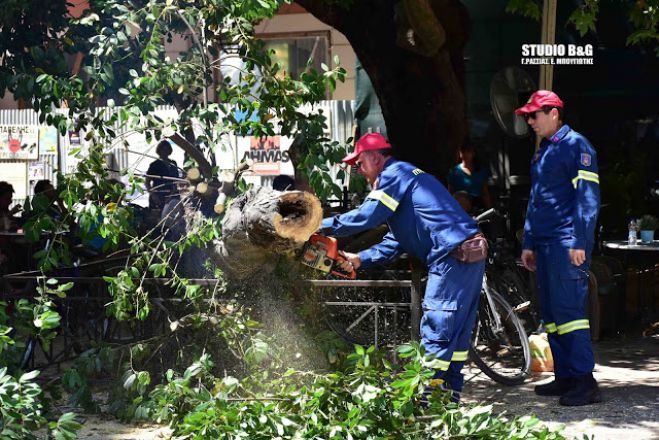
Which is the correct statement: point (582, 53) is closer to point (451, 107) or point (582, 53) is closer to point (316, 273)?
point (451, 107)

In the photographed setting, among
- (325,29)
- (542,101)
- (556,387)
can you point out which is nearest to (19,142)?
(325,29)

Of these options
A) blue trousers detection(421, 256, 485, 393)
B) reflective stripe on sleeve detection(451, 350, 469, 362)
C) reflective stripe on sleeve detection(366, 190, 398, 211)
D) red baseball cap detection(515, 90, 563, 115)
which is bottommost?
reflective stripe on sleeve detection(451, 350, 469, 362)

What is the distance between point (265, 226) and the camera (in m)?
6.09

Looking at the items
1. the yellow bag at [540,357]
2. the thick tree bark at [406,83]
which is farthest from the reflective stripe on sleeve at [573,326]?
the thick tree bark at [406,83]

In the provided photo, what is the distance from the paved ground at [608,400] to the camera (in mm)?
6546

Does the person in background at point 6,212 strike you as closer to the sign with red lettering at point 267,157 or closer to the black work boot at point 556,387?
the sign with red lettering at point 267,157

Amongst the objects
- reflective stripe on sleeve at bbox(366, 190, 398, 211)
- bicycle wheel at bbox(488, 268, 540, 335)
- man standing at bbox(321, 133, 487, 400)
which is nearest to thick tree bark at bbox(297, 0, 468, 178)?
bicycle wheel at bbox(488, 268, 540, 335)

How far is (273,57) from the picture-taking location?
23.9 feet

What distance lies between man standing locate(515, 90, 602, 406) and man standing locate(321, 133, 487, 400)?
115cm

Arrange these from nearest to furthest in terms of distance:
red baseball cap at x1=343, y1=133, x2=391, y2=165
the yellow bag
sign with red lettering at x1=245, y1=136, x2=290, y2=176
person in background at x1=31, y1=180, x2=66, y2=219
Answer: red baseball cap at x1=343, y1=133, x2=391, y2=165 < person in background at x1=31, y1=180, x2=66, y2=219 < the yellow bag < sign with red lettering at x1=245, y1=136, x2=290, y2=176

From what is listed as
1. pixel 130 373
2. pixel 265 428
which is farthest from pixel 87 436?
pixel 265 428

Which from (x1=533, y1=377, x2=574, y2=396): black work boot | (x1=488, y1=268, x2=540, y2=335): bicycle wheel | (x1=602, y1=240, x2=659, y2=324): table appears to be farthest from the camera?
(x1=602, y1=240, x2=659, y2=324): table

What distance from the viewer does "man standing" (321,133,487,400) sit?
20.4ft

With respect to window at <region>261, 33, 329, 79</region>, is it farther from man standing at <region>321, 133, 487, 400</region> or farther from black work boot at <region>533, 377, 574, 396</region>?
man standing at <region>321, 133, 487, 400</region>
